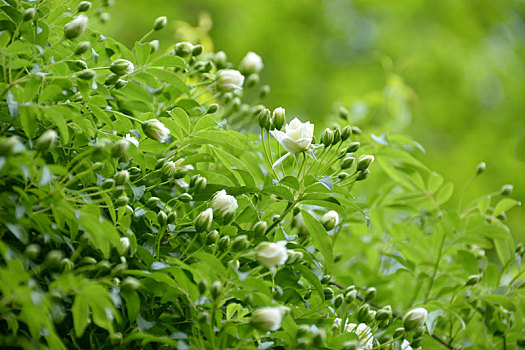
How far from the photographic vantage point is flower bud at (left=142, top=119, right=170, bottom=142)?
0.72m

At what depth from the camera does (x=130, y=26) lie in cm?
353

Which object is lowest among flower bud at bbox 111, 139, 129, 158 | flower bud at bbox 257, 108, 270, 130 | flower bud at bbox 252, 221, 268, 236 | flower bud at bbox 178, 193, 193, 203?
flower bud at bbox 178, 193, 193, 203

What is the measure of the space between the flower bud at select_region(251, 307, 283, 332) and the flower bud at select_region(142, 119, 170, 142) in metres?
0.28

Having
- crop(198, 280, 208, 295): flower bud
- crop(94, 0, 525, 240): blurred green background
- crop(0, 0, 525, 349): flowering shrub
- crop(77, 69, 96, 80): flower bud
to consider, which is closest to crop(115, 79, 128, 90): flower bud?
crop(0, 0, 525, 349): flowering shrub

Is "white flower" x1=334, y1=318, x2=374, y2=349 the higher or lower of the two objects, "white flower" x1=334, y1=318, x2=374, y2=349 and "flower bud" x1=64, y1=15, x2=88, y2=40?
the lower

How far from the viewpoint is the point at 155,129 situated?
2.36 feet

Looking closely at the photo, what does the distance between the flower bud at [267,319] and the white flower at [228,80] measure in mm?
429

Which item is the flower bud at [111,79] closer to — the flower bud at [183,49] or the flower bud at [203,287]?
the flower bud at [183,49]

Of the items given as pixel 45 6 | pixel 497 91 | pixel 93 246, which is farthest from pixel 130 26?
pixel 93 246

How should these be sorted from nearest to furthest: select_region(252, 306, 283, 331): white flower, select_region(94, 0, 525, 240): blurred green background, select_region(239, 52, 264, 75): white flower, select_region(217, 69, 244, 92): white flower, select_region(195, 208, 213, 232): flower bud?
select_region(252, 306, 283, 331): white flower < select_region(195, 208, 213, 232): flower bud < select_region(217, 69, 244, 92): white flower < select_region(239, 52, 264, 75): white flower < select_region(94, 0, 525, 240): blurred green background

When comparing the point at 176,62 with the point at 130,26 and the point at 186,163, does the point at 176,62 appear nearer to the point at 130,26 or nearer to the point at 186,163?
the point at 186,163

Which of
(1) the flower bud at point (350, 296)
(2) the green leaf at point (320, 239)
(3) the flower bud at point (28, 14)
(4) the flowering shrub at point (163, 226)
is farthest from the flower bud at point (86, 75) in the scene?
(1) the flower bud at point (350, 296)

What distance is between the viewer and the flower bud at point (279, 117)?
2.65 ft

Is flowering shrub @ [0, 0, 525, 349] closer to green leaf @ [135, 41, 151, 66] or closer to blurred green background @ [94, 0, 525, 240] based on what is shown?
green leaf @ [135, 41, 151, 66]
